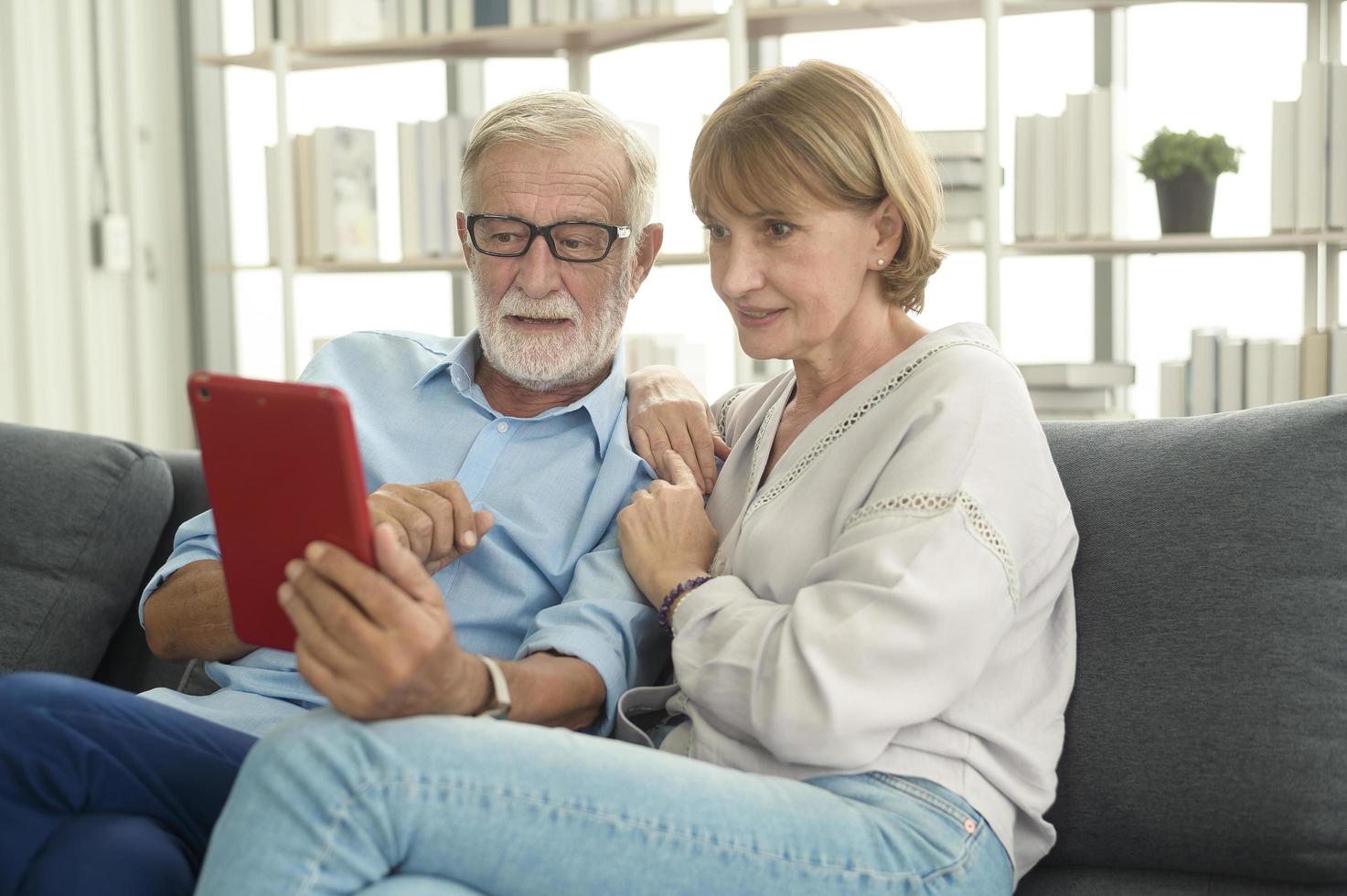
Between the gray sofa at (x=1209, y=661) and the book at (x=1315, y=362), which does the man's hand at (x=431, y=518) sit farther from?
the book at (x=1315, y=362)

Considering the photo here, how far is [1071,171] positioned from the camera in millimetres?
2854

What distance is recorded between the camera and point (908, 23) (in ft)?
9.96

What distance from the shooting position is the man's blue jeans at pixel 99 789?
1141 millimetres

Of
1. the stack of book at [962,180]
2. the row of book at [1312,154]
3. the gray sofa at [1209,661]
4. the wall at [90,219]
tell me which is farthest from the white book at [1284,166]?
the wall at [90,219]

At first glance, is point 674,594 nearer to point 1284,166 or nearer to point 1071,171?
point 1071,171

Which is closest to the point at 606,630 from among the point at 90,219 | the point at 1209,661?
the point at 1209,661

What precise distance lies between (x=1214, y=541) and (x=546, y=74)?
9.14 ft

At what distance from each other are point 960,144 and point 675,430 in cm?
147

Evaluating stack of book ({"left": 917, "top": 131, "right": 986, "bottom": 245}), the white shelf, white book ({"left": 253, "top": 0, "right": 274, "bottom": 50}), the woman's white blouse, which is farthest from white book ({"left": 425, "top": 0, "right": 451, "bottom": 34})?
the woman's white blouse

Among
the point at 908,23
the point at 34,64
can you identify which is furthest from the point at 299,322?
the point at 908,23

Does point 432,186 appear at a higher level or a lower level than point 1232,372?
higher

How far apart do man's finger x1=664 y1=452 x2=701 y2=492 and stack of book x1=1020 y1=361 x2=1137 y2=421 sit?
4.78 feet

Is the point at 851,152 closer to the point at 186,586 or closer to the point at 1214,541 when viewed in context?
the point at 1214,541

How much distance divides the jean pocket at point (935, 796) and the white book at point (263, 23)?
2.84 m
